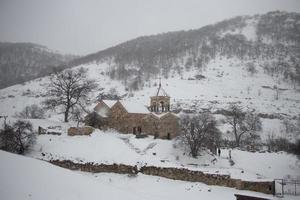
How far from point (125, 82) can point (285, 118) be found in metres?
63.2

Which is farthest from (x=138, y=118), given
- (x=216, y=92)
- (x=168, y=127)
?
(x=216, y=92)

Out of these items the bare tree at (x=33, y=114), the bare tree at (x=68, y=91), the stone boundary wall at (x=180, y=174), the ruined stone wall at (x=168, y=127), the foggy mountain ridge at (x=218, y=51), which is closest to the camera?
the stone boundary wall at (x=180, y=174)

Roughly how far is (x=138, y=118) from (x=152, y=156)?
44.5 feet

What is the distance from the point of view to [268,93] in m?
99.3

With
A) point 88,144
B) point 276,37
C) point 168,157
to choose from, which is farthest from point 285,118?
point 276,37

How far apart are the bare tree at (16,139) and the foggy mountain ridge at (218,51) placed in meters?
80.1

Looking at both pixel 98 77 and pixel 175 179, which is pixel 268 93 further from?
pixel 175 179

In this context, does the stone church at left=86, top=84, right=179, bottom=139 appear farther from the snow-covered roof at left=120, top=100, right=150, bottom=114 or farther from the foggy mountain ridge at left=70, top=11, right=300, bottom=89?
the foggy mountain ridge at left=70, top=11, right=300, bottom=89

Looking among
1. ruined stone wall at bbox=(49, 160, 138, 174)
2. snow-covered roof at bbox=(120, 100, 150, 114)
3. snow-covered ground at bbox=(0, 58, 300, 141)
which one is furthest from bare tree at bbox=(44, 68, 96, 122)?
snow-covered ground at bbox=(0, 58, 300, 141)

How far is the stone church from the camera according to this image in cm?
4269

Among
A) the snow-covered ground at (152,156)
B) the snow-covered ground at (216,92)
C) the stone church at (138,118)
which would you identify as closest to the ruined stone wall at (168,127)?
the stone church at (138,118)

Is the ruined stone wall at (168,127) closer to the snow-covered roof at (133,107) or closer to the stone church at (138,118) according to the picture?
the stone church at (138,118)

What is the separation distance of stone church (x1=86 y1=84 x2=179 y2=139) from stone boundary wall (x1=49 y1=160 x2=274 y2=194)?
510 inches

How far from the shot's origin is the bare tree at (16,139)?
29906 mm
